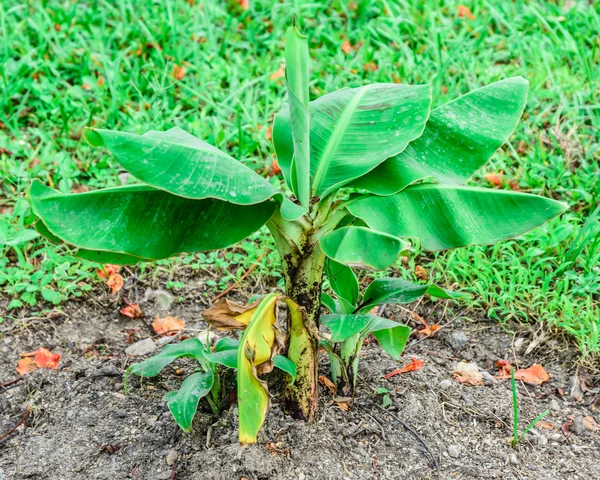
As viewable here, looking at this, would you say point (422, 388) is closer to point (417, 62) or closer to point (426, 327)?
point (426, 327)

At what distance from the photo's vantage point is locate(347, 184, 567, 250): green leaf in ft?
6.51

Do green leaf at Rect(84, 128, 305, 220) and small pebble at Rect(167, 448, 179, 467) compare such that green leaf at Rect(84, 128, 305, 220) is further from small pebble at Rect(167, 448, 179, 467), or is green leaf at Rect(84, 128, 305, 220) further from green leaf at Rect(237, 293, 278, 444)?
small pebble at Rect(167, 448, 179, 467)

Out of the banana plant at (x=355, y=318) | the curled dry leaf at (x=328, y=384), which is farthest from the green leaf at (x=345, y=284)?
the curled dry leaf at (x=328, y=384)

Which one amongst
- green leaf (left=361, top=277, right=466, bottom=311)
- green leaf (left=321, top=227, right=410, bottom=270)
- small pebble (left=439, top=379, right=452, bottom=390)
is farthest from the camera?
small pebble (left=439, top=379, right=452, bottom=390)

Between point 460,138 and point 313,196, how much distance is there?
1.63 feet

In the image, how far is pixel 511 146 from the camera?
382 centimetres

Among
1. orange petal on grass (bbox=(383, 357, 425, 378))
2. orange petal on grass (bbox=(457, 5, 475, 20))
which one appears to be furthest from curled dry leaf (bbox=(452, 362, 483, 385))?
orange petal on grass (bbox=(457, 5, 475, 20))

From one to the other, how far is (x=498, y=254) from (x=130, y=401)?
5.91 feet

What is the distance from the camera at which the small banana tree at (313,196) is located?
6.24ft

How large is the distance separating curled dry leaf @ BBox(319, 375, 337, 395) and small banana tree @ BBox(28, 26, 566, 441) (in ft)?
0.56

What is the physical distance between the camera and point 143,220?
A: 2.02 m

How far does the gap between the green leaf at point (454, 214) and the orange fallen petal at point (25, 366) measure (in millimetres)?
1515

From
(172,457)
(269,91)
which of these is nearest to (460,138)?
(172,457)

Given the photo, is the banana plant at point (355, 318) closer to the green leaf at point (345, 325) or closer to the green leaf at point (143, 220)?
the green leaf at point (345, 325)
